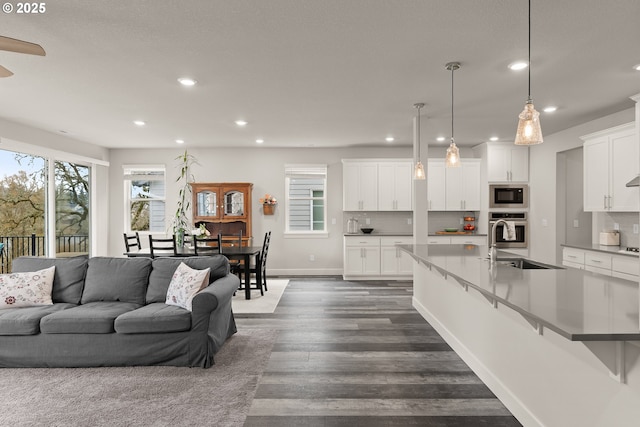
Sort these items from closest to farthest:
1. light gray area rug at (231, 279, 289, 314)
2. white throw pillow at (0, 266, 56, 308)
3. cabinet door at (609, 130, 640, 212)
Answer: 1. white throw pillow at (0, 266, 56, 308)
2. cabinet door at (609, 130, 640, 212)
3. light gray area rug at (231, 279, 289, 314)

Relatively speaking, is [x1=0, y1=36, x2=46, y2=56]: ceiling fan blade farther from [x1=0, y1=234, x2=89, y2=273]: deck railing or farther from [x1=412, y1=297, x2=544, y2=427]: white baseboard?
[x1=0, y1=234, x2=89, y2=273]: deck railing

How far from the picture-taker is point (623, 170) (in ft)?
15.1

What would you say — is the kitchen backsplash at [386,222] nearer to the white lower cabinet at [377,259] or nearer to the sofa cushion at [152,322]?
the white lower cabinet at [377,259]

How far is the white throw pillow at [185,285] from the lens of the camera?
138 inches

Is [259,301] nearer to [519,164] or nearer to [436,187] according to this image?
[436,187]

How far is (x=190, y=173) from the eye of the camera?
7758 mm

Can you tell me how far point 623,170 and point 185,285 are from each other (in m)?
5.14

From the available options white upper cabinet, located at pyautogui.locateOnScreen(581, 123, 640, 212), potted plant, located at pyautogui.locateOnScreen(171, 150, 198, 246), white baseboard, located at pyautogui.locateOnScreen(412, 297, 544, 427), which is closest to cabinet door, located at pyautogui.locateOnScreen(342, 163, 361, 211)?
potted plant, located at pyautogui.locateOnScreen(171, 150, 198, 246)

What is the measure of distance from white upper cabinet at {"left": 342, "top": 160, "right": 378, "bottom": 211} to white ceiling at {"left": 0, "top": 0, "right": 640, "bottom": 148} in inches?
Answer: 70.6

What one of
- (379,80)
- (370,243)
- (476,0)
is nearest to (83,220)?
(370,243)

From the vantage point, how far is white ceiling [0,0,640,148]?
8.16ft

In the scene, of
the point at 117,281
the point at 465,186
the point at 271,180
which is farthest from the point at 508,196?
the point at 117,281

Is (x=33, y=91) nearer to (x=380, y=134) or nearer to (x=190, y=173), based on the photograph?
(x=190, y=173)

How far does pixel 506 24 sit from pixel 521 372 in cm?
232
